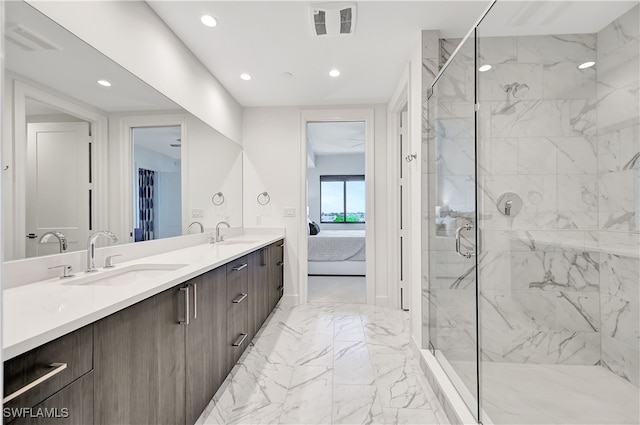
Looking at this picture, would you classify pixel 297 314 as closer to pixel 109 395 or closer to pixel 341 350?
pixel 341 350

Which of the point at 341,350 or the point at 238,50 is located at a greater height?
the point at 238,50

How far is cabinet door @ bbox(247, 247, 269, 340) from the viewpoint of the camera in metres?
2.40

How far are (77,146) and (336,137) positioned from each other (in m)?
4.78

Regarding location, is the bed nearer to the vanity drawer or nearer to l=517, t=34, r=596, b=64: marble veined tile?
l=517, t=34, r=596, b=64: marble veined tile

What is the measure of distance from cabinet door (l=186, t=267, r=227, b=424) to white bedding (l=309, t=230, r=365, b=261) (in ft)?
10.2

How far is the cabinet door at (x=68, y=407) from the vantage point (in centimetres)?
74

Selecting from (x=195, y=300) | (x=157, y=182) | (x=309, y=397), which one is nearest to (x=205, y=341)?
(x=195, y=300)

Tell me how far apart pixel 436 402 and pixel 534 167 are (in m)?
1.44

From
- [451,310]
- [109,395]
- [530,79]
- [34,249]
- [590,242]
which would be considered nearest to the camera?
[109,395]

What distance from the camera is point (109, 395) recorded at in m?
0.96

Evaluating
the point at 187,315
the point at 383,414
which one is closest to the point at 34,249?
the point at 187,315

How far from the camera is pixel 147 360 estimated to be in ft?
3.70

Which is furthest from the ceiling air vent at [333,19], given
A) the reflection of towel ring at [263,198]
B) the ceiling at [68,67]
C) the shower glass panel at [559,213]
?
the reflection of towel ring at [263,198]

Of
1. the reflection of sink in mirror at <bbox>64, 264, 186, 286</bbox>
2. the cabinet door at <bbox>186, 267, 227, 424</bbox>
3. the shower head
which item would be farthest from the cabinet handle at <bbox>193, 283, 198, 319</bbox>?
the shower head
